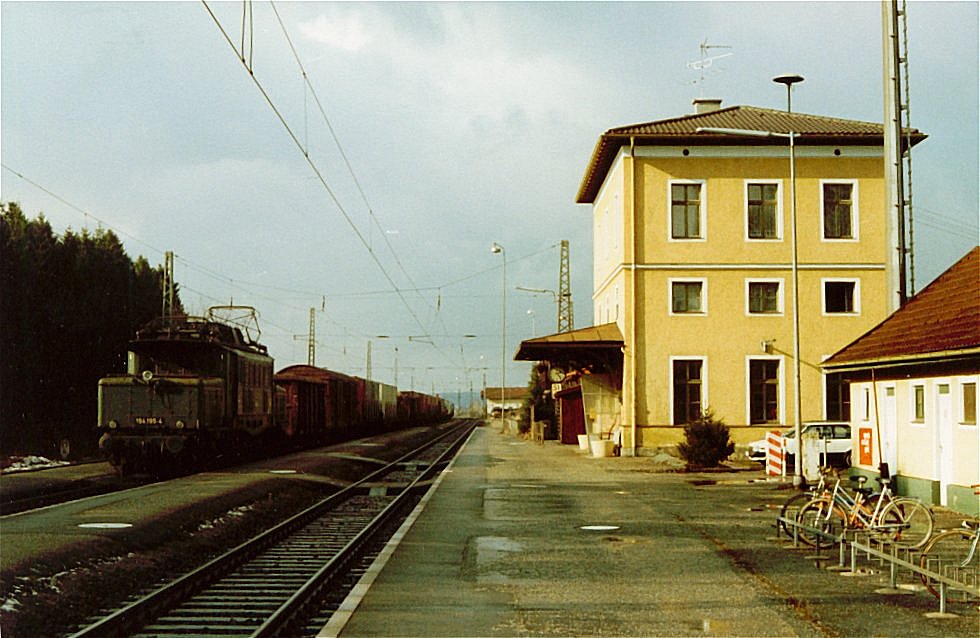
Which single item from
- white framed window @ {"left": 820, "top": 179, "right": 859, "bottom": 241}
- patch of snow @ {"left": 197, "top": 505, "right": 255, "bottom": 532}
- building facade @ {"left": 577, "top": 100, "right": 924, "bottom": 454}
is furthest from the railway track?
white framed window @ {"left": 820, "top": 179, "right": 859, "bottom": 241}

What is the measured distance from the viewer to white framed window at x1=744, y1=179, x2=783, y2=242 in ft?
128

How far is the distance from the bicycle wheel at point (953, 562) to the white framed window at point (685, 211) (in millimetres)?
24723

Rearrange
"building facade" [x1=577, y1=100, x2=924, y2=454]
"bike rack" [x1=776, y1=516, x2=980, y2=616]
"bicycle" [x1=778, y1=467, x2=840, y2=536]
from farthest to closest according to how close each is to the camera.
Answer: "building facade" [x1=577, y1=100, x2=924, y2=454], "bicycle" [x1=778, y1=467, x2=840, y2=536], "bike rack" [x1=776, y1=516, x2=980, y2=616]

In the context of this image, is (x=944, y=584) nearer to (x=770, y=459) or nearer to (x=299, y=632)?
(x=299, y=632)

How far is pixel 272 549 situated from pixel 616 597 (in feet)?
21.9

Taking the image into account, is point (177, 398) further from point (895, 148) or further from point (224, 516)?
point (895, 148)

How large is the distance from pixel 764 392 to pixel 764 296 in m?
3.33

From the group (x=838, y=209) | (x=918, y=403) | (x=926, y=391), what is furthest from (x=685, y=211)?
(x=926, y=391)

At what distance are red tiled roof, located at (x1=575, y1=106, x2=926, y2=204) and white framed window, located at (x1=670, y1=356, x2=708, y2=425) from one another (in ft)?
24.8

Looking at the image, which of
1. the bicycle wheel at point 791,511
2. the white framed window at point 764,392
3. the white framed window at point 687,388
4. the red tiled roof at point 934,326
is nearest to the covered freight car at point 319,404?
the white framed window at point 687,388

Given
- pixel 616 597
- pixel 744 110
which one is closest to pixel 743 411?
pixel 744 110

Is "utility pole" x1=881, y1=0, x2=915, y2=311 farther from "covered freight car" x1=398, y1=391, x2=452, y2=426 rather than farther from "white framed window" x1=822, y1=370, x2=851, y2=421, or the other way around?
"covered freight car" x1=398, y1=391, x2=452, y2=426

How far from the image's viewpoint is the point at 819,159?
128ft

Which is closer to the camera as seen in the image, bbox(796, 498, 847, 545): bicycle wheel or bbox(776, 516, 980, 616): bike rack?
bbox(776, 516, 980, 616): bike rack
